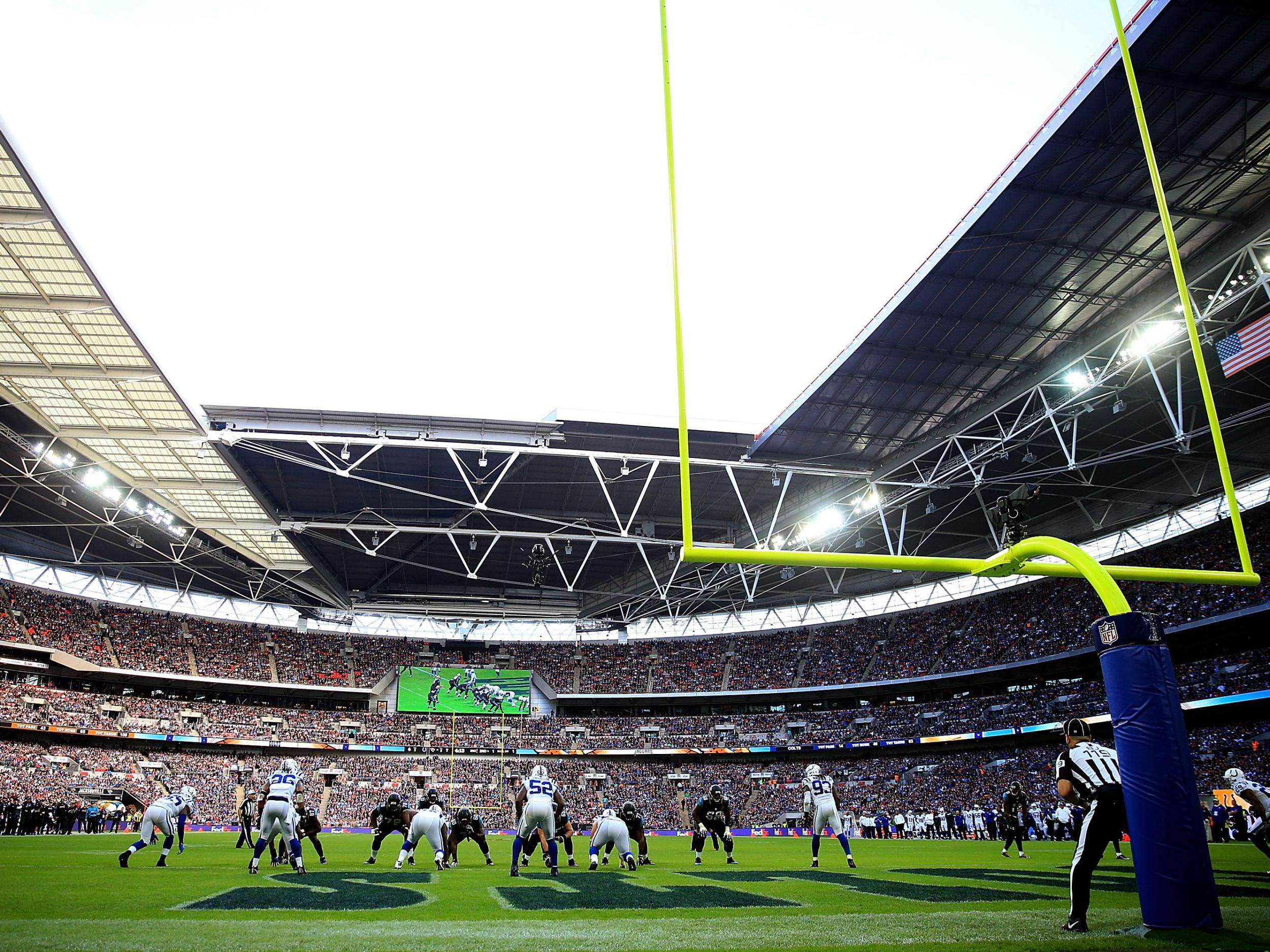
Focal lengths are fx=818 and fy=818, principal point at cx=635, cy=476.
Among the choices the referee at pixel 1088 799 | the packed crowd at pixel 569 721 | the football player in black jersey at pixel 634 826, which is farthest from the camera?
the packed crowd at pixel 569 721

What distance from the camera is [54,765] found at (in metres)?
37.1

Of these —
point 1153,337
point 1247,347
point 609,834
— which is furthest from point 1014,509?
point 609,834

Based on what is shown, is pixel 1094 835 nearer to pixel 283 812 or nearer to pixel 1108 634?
pixel 1108 634

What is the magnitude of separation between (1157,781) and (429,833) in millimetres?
11471

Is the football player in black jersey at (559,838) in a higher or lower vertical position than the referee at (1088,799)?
lower

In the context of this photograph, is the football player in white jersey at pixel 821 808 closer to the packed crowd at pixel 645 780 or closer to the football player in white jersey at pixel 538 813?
the football player in white jersey at pixel 538 813

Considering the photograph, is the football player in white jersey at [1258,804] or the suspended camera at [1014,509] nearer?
the football player in white jersey at [1258,804]

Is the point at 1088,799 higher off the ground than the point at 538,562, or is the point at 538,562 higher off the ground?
the point at 538,562

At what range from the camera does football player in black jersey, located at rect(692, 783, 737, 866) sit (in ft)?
51.6

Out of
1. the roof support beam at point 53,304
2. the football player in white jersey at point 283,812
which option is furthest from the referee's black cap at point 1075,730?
the roof support beam at point 53,304

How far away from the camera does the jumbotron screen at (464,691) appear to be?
50.0 metres

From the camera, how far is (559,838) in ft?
48.2

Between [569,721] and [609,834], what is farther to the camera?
[569,721]

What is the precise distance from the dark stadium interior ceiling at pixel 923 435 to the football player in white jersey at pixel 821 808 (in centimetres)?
1175
